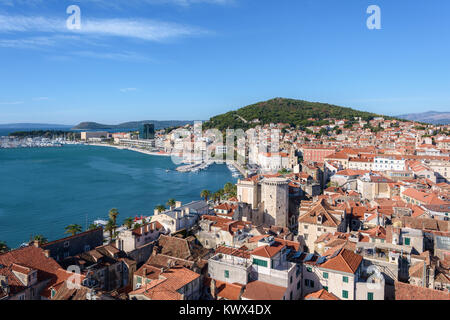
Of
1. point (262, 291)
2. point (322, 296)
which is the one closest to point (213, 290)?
point (262, 291)

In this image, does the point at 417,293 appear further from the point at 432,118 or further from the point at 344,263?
the point at 432,118

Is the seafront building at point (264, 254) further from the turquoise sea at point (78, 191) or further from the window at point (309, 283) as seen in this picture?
the turquoise sea at point (78, 191)

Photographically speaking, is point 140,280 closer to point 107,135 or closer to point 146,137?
point 146,137

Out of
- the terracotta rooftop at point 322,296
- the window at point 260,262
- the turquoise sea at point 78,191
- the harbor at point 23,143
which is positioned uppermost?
the harbor at point 23,143

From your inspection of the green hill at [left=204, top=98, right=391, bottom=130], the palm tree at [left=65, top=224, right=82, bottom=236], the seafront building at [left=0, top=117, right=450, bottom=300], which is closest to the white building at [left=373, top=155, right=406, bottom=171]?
the seafront building at [left=0, top=117, right=450, bottom=300]

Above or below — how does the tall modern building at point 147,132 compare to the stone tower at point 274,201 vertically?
above

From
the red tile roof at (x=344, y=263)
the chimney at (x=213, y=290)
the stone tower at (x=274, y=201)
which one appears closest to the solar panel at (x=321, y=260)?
the red tile roof at (x=344, y=263)
